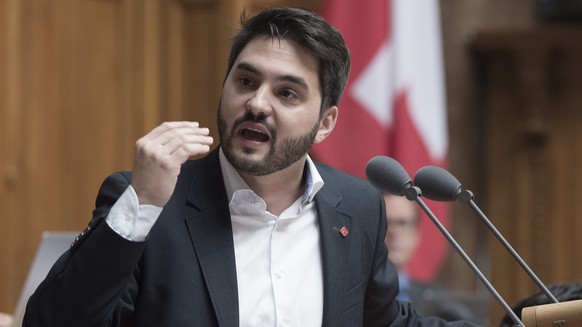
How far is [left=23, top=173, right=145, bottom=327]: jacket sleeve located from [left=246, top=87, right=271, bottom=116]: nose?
410 mm

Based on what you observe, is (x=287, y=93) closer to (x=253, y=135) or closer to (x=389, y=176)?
(x=253, y=135)

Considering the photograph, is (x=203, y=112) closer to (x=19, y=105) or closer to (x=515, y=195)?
(x=19, y=105)

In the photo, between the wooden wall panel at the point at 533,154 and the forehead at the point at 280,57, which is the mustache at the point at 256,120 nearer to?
the forehead at the point at 280,57

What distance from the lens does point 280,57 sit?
207 centimetres

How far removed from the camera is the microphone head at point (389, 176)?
1854mm

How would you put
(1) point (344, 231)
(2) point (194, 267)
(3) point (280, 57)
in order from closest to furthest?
(2) point (194, 267)
(3) point (280, 57)
(1) point (344, 231)

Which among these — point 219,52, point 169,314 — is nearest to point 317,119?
point 169,314

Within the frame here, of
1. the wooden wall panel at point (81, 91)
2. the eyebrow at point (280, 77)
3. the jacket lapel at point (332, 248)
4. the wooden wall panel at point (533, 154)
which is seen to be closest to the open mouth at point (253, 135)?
the eyebrow at point (280, 77)

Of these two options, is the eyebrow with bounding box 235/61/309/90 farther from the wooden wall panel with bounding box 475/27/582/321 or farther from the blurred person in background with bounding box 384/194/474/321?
the wooden wall panel with bounding box 475/27/582/321

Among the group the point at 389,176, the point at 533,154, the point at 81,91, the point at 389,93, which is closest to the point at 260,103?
the point at 389,176

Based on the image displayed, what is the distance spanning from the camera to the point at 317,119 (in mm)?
2160

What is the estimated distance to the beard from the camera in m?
2.02

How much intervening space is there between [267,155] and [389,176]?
298 millimetres

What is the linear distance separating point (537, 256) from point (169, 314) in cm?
357
